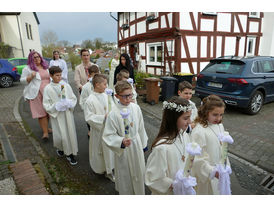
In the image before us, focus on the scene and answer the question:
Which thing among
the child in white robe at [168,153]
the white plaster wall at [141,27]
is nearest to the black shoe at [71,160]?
the child in white robe at [168,153]

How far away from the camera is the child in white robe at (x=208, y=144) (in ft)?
6.64

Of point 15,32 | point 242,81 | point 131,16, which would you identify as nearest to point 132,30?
point 131,16

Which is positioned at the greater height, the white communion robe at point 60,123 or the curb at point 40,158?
the white communion robe at point 60,123

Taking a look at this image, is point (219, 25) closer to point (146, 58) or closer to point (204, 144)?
point (146, 58)

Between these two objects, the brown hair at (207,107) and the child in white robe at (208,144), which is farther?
the brown hair at (207,107)

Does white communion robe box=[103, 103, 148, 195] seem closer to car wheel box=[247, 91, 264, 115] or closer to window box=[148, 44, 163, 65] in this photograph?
car wheel box=[247, 91, 264, 115]

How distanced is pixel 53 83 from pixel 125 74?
152 centimetres

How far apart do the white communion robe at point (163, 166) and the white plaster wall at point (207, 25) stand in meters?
11.2

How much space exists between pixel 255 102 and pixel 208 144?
501 centimetres

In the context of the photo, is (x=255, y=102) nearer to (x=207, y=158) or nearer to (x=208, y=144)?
(x=208, y=144)

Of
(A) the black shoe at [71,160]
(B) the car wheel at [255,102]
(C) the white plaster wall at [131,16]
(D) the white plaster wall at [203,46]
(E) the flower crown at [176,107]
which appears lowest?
(A) the black shoe at [71,160]

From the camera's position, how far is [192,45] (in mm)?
11375

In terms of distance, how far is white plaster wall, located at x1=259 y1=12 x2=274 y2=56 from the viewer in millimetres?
13070

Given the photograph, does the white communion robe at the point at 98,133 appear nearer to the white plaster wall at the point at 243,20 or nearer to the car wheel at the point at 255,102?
the car wheel at the point at 255,102
